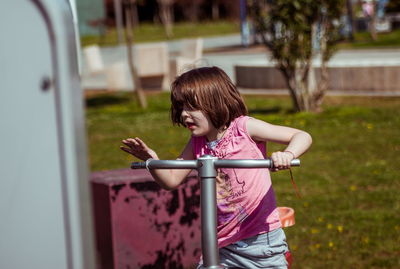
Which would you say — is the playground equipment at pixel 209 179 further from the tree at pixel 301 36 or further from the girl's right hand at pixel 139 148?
the tree at pixel 301 36

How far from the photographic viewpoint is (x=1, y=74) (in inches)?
64.5

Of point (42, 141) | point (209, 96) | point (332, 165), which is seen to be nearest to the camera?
point (42, 141)

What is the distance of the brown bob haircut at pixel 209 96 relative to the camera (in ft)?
9.67

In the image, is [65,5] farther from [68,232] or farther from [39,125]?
[68,232]

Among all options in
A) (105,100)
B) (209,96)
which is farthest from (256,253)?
(105,100)

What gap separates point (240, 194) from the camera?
304cm

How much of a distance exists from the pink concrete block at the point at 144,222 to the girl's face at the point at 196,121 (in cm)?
162

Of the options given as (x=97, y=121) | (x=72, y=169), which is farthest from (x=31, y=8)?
(x=97, y=121)

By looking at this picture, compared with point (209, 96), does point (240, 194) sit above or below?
below

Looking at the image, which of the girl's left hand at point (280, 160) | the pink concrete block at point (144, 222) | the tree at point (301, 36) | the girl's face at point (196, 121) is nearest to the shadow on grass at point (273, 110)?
the tree at point (301, 36)

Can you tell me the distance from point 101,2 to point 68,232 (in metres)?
44.8

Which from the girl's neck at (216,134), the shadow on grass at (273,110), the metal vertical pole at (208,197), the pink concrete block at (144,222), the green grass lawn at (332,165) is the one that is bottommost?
the green grass lawn at (332,165)

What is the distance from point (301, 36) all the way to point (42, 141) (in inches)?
385

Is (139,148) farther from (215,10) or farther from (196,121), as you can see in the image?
(215,10)
